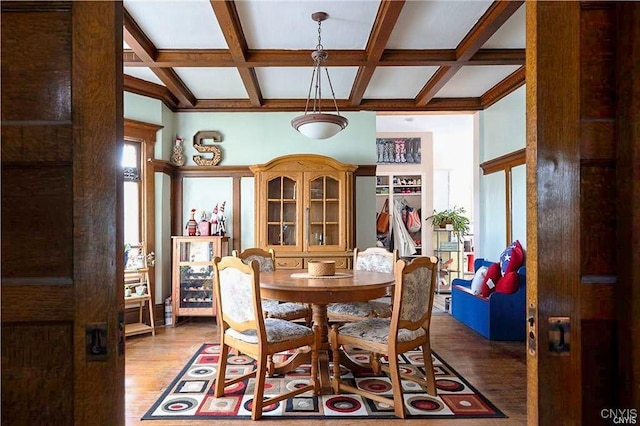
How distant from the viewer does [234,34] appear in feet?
10.3

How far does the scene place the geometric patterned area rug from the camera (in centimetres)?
247

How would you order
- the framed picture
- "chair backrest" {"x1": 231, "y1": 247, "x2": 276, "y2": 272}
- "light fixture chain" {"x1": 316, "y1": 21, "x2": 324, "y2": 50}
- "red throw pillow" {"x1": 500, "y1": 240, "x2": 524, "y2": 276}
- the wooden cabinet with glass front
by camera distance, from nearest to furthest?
"light fixture chain" {"x1": 316, "y1": 21, "x2": 324, "y2": 50} → "chair backrest" {"x1": 231, "y1": 247, "x2": 276, "y2": 272} → "red throw pillow" {"x1": 500, "y1": 240, "x2": 524, "y2": 276} → the wooden cabinet with glass front → the framed picture

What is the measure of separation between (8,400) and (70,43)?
30.4 inches

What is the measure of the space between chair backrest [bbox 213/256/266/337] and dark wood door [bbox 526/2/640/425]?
1702mm

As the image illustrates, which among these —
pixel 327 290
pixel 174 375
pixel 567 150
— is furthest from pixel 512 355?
pixel 567 150

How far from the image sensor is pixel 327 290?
8.24ft

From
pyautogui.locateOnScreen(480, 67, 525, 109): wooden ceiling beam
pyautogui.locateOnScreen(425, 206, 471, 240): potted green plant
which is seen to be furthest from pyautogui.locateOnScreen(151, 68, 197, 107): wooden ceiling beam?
pyautogui.locateOnScreen(425, 206, 471, 240): potted green plant

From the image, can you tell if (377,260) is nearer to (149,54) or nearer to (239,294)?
(239,294)

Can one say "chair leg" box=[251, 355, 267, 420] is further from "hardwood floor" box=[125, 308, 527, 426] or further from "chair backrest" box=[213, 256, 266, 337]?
"chair backrest" box=[213, 256, 266, 337]

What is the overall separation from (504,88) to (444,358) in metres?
3.05

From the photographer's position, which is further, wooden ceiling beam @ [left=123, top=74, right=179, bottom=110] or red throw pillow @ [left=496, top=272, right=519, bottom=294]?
wooden ceiling beam @ [left=123, top=74, right=179, bottom=110]

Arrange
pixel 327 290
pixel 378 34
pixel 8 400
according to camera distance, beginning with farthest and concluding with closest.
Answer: pixel 378 34 → pixel 327 290 → pixel 8 400

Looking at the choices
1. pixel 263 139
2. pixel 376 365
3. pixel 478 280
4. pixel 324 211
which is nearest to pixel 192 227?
pixel 263 139

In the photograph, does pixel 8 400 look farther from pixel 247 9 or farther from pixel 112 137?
pixel 247 9
